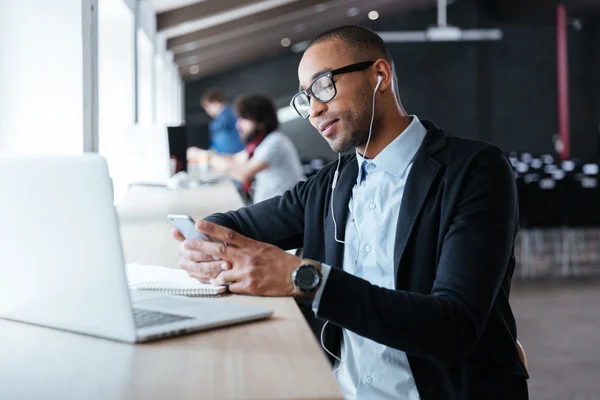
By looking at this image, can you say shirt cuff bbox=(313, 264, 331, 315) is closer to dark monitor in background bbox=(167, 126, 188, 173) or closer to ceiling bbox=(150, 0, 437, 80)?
dark monitor in background bbox=(167, 126, 188, 173)

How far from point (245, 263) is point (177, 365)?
35 centimetres

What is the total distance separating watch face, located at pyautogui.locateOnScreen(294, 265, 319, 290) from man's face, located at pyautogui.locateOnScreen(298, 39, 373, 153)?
0.46m

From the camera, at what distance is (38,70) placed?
288cm

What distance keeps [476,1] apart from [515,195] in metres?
14.3

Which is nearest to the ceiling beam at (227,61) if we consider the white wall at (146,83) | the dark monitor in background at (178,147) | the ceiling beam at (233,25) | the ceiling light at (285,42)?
the ceiling light at (285,42)

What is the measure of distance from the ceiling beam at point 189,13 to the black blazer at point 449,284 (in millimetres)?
6325

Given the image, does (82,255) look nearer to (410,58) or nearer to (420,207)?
(420,207)

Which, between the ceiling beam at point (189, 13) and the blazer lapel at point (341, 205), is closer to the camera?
the blazer lapel at point (341, 205)

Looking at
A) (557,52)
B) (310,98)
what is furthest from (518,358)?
(557,52)

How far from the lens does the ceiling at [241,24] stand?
771 cm

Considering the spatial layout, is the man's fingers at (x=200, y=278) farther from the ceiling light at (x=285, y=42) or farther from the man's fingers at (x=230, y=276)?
the ceiling light at (x=285, y=42)

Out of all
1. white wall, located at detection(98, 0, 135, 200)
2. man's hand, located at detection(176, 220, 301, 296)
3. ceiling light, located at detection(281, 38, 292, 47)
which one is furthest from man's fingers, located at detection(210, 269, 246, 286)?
ceiling light, located at detection(281, 38, 292, 47)

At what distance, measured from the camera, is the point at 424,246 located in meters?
1.47

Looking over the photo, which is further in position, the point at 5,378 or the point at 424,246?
the point at 424,246
